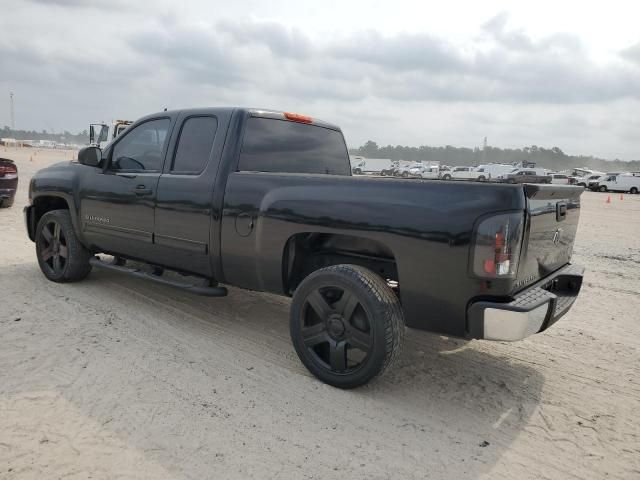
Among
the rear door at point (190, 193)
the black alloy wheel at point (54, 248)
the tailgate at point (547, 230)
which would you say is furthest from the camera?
the black alloy wheel at point (54, 248)

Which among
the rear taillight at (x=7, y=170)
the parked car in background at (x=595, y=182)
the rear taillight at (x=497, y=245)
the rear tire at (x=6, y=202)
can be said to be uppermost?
the parked car in background at (x=595, y=182)

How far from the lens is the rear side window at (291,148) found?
13.8ft

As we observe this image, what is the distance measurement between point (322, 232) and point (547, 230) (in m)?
1.51

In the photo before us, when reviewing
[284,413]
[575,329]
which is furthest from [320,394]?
[575,329]

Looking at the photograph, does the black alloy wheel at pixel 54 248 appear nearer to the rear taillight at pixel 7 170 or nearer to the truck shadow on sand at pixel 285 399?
the truck shadow on sand at pixel 285 399

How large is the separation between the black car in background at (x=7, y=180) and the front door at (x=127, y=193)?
23.6 ft

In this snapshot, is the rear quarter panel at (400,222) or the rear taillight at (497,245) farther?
the rear quarter panel at (400,222)

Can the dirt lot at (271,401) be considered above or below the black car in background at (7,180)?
below

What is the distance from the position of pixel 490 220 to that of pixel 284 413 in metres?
1.71

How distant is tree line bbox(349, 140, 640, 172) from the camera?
113650 millimetres

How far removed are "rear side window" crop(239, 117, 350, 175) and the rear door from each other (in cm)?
25

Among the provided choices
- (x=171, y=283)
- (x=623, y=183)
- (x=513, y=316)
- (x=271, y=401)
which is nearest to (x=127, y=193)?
(x=171, y=283)

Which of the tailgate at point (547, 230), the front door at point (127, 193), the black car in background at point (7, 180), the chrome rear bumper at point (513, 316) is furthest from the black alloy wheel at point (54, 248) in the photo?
the black car in background at point (7, 180)

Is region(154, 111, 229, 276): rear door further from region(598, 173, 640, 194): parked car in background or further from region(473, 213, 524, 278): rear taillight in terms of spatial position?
region(598, 173, 640, 194): parked car in background
